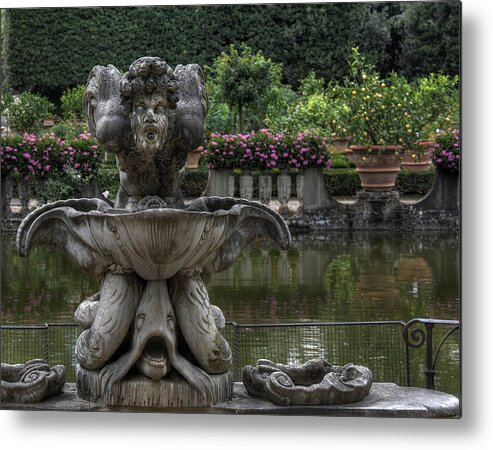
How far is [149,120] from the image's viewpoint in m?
3.69

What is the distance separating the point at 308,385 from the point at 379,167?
775cm

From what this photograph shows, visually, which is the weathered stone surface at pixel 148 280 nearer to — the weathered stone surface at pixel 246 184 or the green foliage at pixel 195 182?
the weathered stone surface at pixel 246 184

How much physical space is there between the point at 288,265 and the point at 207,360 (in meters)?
4.73

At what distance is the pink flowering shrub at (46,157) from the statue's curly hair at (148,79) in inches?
274

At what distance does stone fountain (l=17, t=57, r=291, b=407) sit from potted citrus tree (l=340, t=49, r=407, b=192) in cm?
775

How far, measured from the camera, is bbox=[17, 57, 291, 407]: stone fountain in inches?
146

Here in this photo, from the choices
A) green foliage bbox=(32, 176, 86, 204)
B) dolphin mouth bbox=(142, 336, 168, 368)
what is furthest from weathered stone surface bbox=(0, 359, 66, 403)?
green foliage bbox=(32, 176, 86, 204)

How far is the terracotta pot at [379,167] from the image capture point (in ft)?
37.8

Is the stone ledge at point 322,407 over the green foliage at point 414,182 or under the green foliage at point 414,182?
under

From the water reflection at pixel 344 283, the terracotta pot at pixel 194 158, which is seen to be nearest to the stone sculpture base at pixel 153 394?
the water reflection at pixel 344 283

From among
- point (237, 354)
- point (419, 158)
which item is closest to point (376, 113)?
point (419, 158)

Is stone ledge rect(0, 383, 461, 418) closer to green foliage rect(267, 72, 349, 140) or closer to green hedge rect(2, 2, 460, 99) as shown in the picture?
green foliage rect(267, 72, 349, 140)

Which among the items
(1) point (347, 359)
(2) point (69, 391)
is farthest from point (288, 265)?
(2) point (69, 391)

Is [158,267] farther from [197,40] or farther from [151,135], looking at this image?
[197,40]
